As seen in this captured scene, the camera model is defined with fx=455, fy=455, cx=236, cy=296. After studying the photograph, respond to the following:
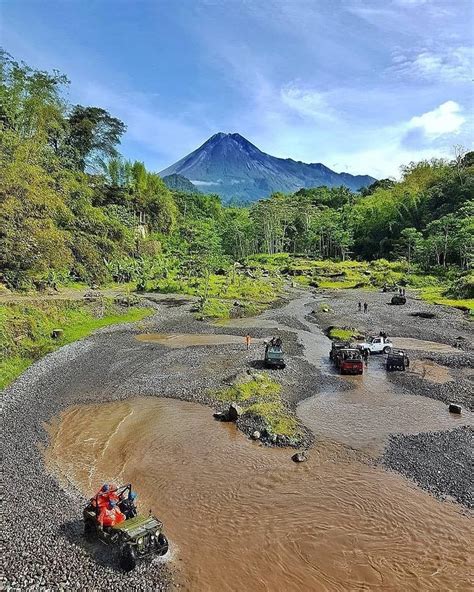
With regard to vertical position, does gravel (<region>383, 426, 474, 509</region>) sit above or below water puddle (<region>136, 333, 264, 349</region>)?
below

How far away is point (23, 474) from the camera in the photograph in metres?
18.8

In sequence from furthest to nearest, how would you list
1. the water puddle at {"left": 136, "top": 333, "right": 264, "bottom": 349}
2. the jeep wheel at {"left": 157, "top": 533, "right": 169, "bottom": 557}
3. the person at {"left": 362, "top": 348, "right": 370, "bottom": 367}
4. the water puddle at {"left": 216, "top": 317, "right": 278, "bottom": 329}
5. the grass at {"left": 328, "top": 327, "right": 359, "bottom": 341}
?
the water puddle at {"left": 216, "top": 317, "right": 278, "bottom": 329}, the grass at {"left": 328, "top": 327, "right": 359, "bottom": 341}, the water puddle at {"left": 136, "top": 333, "right": 264, "bottom": 349}, the person at {"left": 362, "top": 348, "right": 370, "bottom": 367}, the jeep wheel at {"left": 157, "top": 533, "right": 169, "bottom": 557}

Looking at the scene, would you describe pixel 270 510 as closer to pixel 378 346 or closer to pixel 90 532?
pixel 90 532

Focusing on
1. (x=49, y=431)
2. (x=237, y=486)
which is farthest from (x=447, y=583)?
(x=49, y=431)

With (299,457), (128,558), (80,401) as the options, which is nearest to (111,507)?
(128,558)

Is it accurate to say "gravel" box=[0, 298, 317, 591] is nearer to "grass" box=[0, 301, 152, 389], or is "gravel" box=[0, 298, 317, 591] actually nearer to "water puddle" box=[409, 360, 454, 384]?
"grass" box=[0, 301, 152, 389]

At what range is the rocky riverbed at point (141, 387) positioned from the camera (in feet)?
45.3

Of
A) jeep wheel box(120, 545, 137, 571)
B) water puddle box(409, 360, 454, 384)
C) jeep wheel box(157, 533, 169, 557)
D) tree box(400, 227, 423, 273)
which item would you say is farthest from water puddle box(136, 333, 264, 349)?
tree box(400, 227, 423, 273)

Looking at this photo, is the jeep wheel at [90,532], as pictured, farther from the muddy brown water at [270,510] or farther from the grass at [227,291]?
the grass at [227,291]

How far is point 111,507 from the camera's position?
14.7 metres

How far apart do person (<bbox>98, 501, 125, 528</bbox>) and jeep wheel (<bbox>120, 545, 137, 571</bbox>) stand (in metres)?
1.07

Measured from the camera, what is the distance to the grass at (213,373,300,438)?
76.8ft

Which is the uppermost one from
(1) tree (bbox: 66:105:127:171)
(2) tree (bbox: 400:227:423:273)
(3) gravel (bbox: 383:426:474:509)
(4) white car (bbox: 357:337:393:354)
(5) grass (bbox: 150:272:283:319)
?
(1) tree (bbox: 66:105:127:171)

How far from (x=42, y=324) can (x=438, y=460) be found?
35.3 metres
